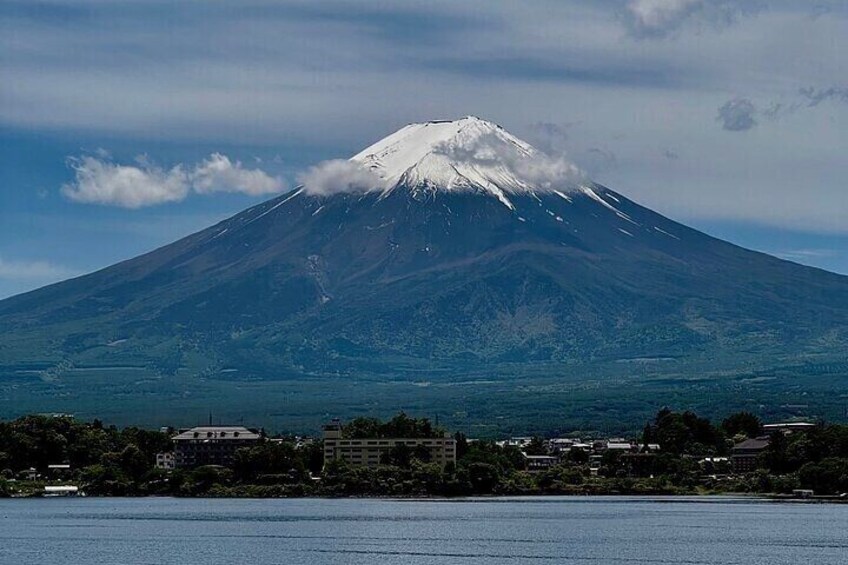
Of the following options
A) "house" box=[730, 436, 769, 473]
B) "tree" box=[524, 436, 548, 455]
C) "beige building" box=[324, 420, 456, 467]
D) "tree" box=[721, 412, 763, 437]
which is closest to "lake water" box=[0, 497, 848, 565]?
"house" box=[730, 436, 769, 473]

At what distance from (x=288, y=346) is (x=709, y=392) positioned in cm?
5873

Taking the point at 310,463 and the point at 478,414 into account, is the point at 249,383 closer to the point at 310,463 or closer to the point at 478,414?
the point at 478,414

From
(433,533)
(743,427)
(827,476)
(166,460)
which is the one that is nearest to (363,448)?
(166,460)

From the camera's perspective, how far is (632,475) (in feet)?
283

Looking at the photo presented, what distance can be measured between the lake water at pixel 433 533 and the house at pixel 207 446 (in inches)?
768

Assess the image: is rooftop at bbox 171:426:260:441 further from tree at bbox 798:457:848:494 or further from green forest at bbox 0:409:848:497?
tree at bbox 798:457:848:494

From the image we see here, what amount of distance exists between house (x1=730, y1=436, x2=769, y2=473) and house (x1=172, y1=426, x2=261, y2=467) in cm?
2391

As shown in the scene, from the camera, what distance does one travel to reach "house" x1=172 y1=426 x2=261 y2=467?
92.5 m

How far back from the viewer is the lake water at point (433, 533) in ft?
148

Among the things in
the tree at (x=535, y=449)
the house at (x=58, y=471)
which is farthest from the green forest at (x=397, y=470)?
the tree at (x=535, y=449)

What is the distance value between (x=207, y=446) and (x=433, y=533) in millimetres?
42161

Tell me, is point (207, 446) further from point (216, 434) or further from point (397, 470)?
point (397, 470)

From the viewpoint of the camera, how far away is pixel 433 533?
5288 cm

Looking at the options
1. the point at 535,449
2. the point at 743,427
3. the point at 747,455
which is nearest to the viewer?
the point at 747,455
